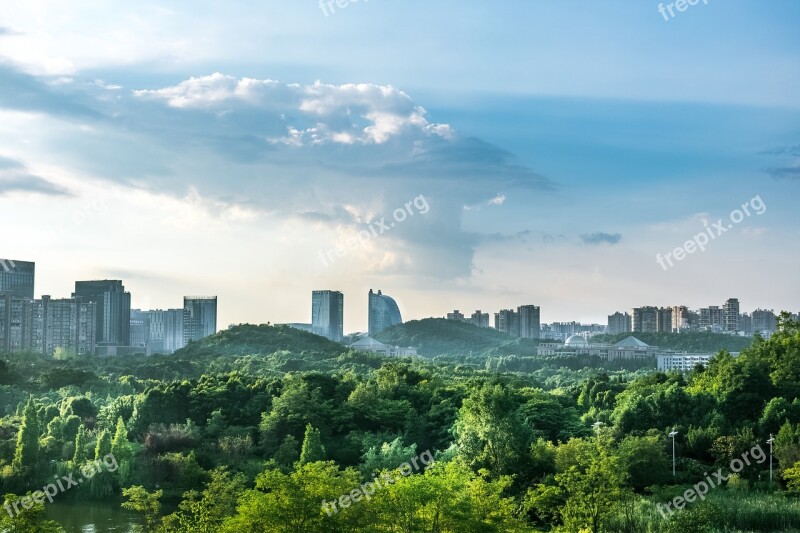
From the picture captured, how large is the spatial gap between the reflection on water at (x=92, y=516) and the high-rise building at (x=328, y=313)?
7887 cm

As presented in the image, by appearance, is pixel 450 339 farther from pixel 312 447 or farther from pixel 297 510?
pixel 297 510

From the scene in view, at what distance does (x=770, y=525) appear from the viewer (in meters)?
19.5

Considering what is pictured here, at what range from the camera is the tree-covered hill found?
8806 centimetres

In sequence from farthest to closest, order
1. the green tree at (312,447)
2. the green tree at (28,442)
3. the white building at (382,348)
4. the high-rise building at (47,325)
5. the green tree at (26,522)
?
the white building at (382,348) < the high-rise building at (47,325) < the green tree at (28,442) < the green tree at (312,447) < the green tree at (26,522)

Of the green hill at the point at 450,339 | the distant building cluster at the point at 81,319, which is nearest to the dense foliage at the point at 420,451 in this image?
the distant building cluster at the point at 81,319

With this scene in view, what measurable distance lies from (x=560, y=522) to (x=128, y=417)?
61.7ft

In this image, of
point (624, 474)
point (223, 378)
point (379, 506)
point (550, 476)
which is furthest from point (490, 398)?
point (223, 378)

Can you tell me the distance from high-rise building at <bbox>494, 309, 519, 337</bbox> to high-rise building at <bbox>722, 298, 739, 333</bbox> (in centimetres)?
3163

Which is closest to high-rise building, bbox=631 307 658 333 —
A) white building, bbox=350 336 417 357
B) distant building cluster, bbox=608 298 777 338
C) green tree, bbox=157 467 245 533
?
distant building cluster, bbox=608 298 777 338

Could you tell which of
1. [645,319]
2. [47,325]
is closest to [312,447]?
[47,325]

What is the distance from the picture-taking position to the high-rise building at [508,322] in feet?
416

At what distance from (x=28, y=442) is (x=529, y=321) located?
103 metres

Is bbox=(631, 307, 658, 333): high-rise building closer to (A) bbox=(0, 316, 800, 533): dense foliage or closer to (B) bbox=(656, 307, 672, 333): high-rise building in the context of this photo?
(B) bbox=(656, 307, 672, 333): high-rise building

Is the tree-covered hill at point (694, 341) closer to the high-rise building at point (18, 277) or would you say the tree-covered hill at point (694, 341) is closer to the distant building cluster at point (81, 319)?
the distant building cluster at point (81, 319)
